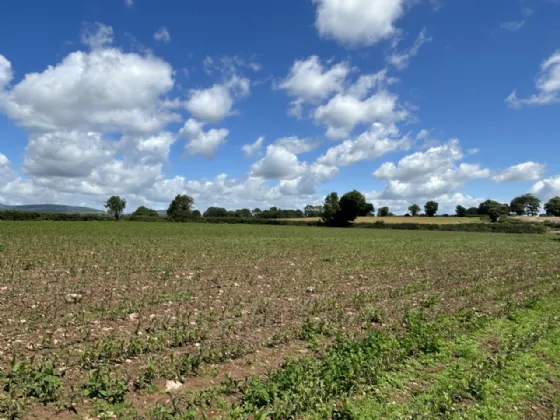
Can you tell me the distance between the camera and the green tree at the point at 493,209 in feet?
403

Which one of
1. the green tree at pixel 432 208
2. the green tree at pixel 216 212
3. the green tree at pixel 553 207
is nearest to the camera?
the green tree at pixel 553 207

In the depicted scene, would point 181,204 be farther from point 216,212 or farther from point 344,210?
point 344,210

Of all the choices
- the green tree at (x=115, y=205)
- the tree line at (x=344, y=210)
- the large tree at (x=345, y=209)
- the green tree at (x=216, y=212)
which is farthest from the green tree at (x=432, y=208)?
the green tree at (x=115, y=205)

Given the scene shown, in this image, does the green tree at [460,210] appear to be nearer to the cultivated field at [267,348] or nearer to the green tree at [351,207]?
the green tree at [351,207]

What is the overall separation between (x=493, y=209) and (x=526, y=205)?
4194 centimetres

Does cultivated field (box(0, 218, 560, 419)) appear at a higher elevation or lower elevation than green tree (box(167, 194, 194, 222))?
lower

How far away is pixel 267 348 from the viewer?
269 inches

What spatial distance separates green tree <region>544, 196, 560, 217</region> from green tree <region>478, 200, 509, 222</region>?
18159 mm

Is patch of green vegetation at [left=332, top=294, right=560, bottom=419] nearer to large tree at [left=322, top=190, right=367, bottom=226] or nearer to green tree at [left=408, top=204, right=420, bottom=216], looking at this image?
large tree at [left=322, top=190, right=367, bottom=226]

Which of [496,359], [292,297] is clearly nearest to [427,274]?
[292,297]

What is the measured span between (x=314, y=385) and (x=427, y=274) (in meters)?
12.9

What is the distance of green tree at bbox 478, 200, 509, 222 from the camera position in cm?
12297

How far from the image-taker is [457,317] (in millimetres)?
9453

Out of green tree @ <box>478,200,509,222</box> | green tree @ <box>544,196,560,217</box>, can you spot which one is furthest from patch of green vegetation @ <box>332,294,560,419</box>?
green tree @ <box>544,196,560,217</box>
